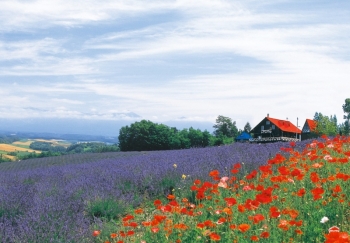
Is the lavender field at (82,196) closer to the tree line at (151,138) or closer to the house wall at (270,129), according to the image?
the tree line at (151,138)

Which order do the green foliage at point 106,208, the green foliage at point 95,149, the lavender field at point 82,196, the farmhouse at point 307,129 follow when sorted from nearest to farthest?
the lavender field at point 82,196
the green foliage at point 106,208
the green foliage at point 95,149
the farmhouse at point 307,129

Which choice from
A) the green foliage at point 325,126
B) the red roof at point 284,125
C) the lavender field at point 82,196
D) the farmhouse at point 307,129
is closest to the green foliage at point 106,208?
the lavender field at point 82,196

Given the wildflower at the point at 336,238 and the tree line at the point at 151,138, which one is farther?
the tree line at the point at 151,138

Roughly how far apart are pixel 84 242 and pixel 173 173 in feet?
7.31

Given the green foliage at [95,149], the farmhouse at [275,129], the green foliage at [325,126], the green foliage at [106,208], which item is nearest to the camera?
the green foliage at [106,208]

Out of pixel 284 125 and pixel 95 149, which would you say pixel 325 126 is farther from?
pixel 95 149

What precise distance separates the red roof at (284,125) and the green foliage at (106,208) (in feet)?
123

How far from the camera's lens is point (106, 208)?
486cm

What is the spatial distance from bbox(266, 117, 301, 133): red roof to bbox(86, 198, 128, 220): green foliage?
37458 millimetres

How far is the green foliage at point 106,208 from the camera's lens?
481 centimetres

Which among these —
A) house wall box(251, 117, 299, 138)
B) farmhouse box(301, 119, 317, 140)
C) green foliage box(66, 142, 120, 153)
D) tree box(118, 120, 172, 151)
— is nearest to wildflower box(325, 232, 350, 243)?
green foliage box(66, 142, 120, 153)

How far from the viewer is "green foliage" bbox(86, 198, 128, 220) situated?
481 centimetres

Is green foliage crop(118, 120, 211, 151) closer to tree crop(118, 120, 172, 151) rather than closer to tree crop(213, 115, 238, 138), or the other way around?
tree crop(118, 120, 172, 151)

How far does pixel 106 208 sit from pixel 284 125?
127 ft
